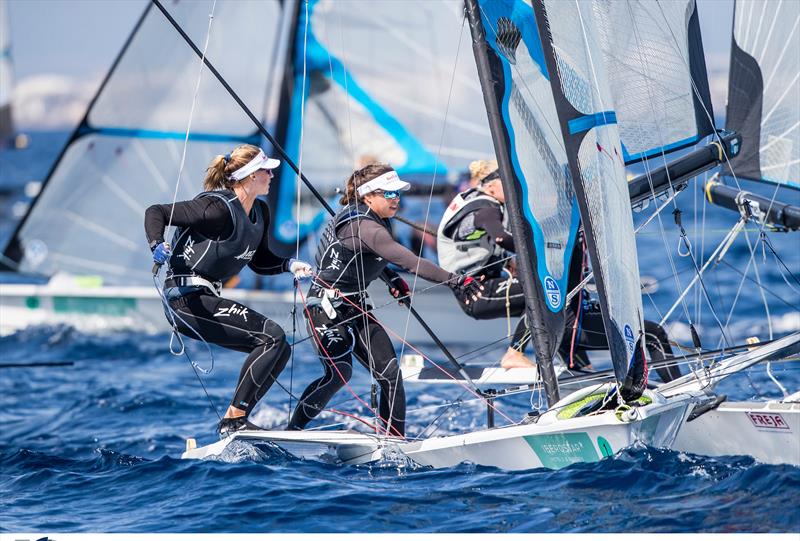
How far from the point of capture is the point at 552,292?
526cm

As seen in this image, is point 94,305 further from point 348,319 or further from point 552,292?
point 552,292

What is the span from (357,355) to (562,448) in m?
1.31

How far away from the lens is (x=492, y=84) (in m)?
5.19

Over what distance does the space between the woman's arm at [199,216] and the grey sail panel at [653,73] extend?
2.02m

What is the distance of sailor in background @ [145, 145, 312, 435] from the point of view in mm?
5422

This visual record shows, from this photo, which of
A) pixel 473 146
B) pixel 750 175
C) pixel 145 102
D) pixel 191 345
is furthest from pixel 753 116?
pixel 145 102

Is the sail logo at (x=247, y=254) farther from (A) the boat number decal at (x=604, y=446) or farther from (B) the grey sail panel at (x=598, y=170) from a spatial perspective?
(A) the boat number decal at (x=604, y=446)

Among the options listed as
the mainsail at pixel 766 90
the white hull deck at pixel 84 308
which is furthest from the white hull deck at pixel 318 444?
the white hull deck at pixel 84 308

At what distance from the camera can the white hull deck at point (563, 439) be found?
4.84 metres

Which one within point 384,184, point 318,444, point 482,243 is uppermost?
point 384,184

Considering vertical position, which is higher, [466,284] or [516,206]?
[516,206]

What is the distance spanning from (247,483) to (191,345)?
17.3 ft

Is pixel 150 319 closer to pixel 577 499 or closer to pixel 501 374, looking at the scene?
pixel 501 374

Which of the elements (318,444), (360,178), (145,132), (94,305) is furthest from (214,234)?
Answer: (145,132)
